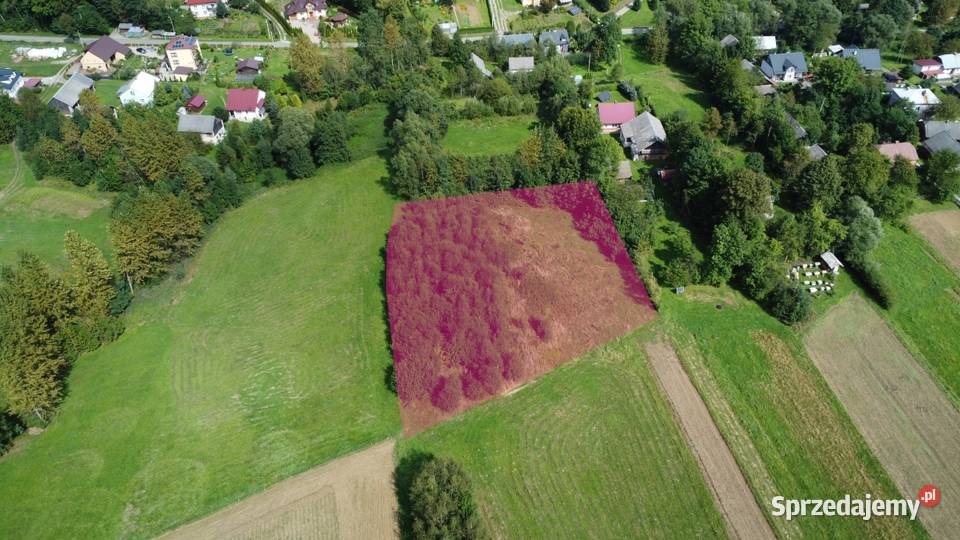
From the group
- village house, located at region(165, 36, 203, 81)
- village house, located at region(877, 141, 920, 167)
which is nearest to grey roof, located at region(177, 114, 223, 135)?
village house, located at region(165, 36, 203, 81)

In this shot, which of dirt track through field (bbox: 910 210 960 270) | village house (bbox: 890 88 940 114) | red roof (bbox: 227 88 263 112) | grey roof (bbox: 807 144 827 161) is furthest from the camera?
red roof (bbox: 227 88 263 112)

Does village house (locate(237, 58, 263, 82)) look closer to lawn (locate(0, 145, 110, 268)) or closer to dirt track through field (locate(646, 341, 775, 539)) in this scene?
lawn (locate(0, 145, 110, 268))

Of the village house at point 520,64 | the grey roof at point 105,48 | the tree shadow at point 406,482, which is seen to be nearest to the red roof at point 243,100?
the grey roof at point 105,48

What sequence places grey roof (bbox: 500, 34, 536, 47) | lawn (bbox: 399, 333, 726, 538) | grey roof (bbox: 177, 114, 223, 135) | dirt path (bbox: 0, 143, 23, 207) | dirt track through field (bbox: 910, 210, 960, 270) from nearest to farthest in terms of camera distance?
lawn (bbox: 399, 333, 726, 538)
dirt track through field (bbox: 910, 210, 960, 270)
dirt path (bbox: 0, 143, 23, 207)
grey roof (bbox: 177, 114, 223, 135)
grey roof (bbox: 500, 34, 536, 47)

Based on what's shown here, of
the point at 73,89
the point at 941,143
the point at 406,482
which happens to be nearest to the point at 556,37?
the point at 941,143

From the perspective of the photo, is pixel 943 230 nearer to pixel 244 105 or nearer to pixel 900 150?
pixel 900 150

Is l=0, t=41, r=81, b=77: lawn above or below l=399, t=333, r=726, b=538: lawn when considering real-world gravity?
above

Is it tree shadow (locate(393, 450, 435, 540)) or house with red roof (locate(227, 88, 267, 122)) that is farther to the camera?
house with red roof (locate(227, 88, 267, 122))
